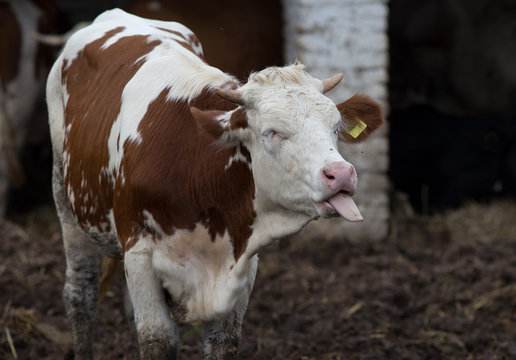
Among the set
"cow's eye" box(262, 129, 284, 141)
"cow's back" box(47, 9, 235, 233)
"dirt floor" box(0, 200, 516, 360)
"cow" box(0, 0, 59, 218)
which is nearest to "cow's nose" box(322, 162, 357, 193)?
"cow's eye" box(262, 129, 284, 141)

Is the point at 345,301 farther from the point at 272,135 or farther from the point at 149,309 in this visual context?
the point at 272,135

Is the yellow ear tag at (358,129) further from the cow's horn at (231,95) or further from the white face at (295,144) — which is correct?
the cow's horn at (231,95)

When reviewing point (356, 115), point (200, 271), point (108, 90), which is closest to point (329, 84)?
point (356, 115)

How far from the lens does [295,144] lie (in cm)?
297

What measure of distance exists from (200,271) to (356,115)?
814mm

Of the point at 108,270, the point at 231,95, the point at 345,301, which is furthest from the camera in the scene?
the point at 345,301

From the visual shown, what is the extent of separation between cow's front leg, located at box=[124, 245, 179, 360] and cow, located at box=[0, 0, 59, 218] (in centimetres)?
396

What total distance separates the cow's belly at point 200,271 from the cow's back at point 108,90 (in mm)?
336

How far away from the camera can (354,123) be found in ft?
10.8

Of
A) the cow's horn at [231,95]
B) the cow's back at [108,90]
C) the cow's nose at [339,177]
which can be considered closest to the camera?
the cow's nose at [339,177]

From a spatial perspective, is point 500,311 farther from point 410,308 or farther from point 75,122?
point 75,122

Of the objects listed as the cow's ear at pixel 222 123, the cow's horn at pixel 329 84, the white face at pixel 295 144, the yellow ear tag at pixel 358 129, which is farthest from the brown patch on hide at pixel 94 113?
the yellow ear tag at pixel 358 129

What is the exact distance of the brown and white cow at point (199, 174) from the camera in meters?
3.01

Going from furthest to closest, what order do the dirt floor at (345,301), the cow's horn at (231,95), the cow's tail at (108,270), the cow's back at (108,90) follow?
the dirt floor at (345,301)
the cow's tail at (108,270)
the cow's back at (108,90)
the cow's horn at (231,95)
